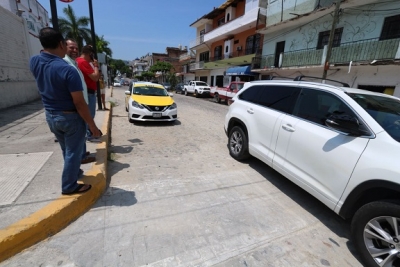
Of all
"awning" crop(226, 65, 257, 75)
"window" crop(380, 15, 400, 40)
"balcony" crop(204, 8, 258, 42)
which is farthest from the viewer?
"awning" crop(226, 65, 257, 75)

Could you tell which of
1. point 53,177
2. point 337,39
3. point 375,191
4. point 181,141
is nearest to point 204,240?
point 375,191

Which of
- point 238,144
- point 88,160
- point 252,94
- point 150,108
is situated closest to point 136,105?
point 150,108

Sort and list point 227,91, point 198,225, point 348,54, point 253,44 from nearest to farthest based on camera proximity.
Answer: point 198,225 → point 348,54 → point 227,91 → point 253,44

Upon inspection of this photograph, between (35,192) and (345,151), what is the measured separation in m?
3.59

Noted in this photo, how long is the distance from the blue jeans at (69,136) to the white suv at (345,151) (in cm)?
271

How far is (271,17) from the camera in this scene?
1662 cm

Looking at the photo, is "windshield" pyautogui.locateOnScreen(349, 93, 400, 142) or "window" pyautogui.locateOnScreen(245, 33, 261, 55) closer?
"windshield" pyautogui.locateOnScreen(349, 93, 400, 142)

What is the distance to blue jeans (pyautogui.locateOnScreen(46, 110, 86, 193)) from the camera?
2.19 m

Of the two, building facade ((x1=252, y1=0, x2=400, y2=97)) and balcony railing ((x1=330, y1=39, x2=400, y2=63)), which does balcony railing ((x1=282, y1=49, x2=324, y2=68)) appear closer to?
building facade ((x1=252, y1=0, x2=400, y2=97))

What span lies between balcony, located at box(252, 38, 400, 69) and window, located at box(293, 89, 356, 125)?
409 inches

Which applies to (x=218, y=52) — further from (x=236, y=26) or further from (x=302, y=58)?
(x=302, y=58)

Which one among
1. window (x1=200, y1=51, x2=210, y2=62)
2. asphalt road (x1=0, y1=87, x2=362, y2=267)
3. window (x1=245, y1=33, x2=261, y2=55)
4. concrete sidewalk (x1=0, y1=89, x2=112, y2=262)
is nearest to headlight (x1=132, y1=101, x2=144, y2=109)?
concrete sidewalk (x1=0, y1=89, x2=112, y2=262)

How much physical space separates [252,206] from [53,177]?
9.10 ft

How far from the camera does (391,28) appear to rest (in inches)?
407
